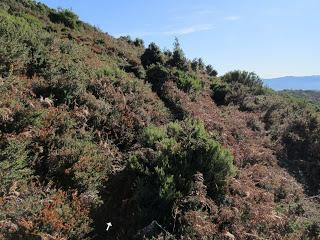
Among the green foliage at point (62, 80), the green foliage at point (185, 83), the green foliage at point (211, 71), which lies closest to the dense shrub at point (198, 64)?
the green foliage at point (211, 71)

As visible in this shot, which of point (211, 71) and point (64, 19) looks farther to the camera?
point (211, 71)

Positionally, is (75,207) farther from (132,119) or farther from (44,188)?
(132,119)

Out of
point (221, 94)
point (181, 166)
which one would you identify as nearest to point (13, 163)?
point (181, 166)

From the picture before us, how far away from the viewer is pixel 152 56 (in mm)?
23922

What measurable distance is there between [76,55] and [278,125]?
10362 mm

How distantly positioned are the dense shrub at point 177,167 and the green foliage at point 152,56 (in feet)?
43.6

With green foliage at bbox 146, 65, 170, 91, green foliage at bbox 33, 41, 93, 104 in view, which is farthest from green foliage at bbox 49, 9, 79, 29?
green foliage at bbox 33, 41, 93, 104

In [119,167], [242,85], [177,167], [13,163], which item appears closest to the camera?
[13,163]

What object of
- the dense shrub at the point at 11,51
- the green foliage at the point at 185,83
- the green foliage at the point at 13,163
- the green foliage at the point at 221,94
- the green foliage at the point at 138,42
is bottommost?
the green foliage at the point at 13,163

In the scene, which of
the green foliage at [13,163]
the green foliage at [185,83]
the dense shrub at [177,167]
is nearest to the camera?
the green foliage at [13,163]

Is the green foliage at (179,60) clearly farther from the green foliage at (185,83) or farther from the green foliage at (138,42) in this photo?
the green foliage at (138,42)

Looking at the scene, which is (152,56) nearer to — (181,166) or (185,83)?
(185,83)

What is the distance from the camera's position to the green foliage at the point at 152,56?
2368cm

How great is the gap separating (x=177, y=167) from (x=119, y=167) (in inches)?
69.0
